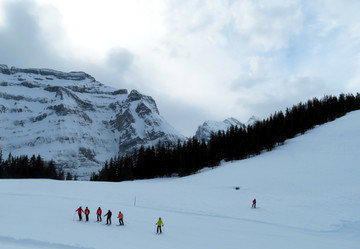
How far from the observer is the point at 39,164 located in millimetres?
87875

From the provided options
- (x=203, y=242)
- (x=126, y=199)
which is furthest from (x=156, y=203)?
(x=203, y=242)

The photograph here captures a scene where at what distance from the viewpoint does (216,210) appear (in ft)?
99.0

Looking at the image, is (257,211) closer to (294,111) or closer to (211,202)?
(211,202)

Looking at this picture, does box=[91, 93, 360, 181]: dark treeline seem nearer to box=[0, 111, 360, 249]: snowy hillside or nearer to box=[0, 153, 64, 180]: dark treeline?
box=[0, 111, 360, 249]: snowy hillside

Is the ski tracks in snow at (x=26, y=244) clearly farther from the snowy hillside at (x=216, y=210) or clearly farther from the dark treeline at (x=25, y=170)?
the dark treeline at (x=25, y=170)

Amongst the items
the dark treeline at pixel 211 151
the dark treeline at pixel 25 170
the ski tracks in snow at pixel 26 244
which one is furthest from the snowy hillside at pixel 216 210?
the dark treeline at pixel 25 170

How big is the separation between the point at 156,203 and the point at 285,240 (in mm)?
17043

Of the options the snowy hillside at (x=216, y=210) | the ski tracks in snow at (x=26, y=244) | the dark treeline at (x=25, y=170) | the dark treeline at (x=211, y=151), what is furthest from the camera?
the dark treeline at (x=25, y=170)

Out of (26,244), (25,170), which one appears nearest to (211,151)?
(25,170)

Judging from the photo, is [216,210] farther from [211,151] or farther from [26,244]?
[211,151]

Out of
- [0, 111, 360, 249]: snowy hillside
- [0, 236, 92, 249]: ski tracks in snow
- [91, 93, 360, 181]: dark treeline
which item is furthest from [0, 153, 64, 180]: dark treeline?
[0, 236, 92, 249]: ski tracks in snow


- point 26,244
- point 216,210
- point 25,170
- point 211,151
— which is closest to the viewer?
point 26,244

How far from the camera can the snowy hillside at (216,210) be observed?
59.1ft

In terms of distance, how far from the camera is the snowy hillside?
59.1ft
